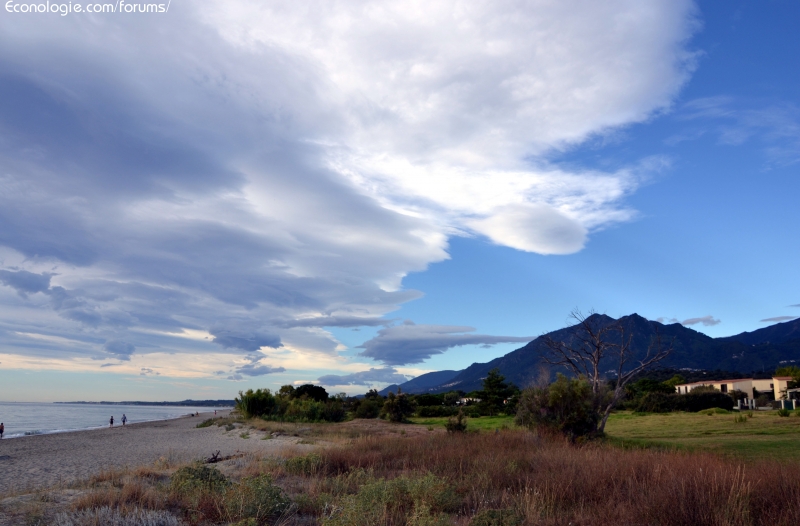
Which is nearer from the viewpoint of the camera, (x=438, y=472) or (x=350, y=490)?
(x=350, y=490)

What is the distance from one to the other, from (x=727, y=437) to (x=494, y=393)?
33.5 m

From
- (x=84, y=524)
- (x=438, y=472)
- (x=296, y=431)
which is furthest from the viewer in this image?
(x=296, y=431)

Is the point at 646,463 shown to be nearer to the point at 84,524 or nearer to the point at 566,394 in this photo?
the point at 566,394

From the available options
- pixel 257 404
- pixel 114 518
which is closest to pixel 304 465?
pixel 114 518

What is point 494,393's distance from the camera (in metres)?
51.2

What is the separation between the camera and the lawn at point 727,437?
14.6m

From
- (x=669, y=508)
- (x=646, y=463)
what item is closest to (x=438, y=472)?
(x=646, y=463)

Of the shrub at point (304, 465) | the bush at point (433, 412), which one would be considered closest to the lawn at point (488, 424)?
the shrub at point (304, 465)

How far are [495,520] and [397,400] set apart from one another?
34.2 meters

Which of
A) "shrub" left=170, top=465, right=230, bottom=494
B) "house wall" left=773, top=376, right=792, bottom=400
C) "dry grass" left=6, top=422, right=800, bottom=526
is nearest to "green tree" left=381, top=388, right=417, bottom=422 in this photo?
"dry grass" left=6, top=422, right=800, bottom=526

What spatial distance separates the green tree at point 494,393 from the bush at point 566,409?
31.4 meters

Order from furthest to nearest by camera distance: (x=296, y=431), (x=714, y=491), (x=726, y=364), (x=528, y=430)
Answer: (x=726, y=364) < (x=296, y=431) < (x=528, y=430) < (x=714, y=491)

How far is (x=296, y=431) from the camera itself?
97.6 feet

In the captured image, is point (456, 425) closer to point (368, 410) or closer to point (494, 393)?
point (368, 410)
